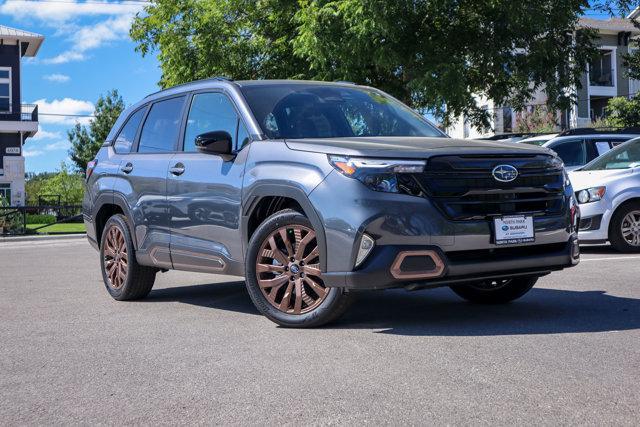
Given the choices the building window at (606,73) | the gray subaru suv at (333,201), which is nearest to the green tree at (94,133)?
the building window at (606,73)

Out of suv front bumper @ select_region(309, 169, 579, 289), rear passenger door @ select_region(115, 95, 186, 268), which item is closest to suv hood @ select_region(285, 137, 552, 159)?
suv front bumper @ select_region(309, 169, 579, 289)

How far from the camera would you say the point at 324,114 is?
658 centimetres

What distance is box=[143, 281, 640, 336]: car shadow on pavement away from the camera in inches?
220

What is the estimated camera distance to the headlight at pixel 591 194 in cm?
1144

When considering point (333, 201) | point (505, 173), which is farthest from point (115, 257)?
point (505, 173)

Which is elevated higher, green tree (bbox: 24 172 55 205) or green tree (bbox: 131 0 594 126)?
green tree (bbox: 131 0 594 126)

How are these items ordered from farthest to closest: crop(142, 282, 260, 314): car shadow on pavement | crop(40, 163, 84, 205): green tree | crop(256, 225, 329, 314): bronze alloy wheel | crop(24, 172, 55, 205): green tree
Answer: crop(24, 172, 55, 205): green tree → crop(40, 163, 84, 205): green tree → crop(142, 282, 260, 314): car shadow on pavement → crop(256, 225, 329, 314): bronze alloy wheel

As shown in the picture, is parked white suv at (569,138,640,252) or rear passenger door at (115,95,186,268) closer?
rear passenger door at (115,95,186,268)

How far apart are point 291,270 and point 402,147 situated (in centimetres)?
110

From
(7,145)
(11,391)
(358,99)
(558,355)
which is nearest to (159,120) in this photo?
(358,99)

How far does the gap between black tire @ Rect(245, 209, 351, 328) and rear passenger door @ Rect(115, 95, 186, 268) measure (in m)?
1.32

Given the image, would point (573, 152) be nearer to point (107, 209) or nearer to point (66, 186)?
point (107, 209)

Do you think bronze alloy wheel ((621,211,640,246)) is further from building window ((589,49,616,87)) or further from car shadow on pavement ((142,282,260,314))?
building window ((589,49,616,87))

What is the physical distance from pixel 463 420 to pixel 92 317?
4034mm
